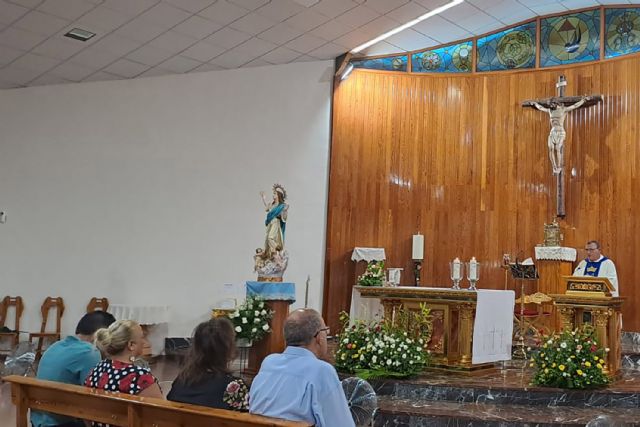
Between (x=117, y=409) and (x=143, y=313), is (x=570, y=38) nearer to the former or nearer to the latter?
(x=143, y=313)

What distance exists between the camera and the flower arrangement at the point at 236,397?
10.2 ft

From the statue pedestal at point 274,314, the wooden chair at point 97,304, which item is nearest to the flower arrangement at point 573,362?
the statue pedestal at point 274,314

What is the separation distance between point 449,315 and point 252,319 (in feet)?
6.51

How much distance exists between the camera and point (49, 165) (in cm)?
1029

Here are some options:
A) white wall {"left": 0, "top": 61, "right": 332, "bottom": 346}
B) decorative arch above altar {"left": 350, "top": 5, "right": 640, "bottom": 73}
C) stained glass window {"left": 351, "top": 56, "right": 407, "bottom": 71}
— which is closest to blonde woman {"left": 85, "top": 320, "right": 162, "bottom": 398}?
white wall {"left": 0, "top": 61, "right": 332, "bottom": 346}

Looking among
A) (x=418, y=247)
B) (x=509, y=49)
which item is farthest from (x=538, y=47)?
(x=418, y=247)

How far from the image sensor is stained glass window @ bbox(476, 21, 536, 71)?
10.1m

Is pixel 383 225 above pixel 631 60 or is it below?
below

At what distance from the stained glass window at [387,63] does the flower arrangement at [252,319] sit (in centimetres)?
516

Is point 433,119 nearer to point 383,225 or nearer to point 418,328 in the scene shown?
point 383,225

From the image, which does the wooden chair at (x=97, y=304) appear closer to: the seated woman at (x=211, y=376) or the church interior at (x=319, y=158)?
the church interior at (x=319, y=158)

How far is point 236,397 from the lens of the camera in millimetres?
3107

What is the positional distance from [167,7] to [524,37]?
17.6 feet

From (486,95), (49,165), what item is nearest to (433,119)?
(486,95)
